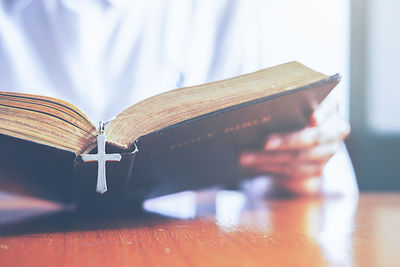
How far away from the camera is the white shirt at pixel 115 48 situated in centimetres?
85

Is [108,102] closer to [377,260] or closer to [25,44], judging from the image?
[25,44]

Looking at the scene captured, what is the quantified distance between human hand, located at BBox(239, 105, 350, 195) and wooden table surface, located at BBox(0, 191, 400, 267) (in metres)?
0.14

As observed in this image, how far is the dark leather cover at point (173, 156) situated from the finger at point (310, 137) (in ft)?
0.07

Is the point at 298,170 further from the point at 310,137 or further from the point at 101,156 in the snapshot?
the point at 101,156

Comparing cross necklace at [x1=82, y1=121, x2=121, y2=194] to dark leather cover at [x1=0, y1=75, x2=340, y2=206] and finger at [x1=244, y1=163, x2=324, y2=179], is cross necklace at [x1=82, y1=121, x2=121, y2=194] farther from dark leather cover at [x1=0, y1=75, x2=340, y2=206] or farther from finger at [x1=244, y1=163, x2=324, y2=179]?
finger at [x1=244, y1=163, x2=324, y2=179]

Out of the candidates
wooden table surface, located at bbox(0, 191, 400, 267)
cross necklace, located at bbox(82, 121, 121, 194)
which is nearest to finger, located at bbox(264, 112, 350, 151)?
wooden table surface, located at bbox(0, 191, 400, 267)

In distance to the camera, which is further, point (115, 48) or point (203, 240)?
point (115, 48)

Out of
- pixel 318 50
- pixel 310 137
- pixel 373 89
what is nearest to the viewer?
pixel 310 137

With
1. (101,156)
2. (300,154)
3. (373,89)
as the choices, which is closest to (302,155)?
(300,154)

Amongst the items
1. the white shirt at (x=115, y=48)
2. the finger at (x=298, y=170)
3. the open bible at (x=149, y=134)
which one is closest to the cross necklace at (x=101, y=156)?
the open bible at (x=149, y=134)

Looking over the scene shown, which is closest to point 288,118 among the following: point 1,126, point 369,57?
point 1,126

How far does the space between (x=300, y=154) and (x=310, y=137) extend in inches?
1.6

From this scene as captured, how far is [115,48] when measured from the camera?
89 cm

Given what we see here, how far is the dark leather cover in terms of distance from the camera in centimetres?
33
